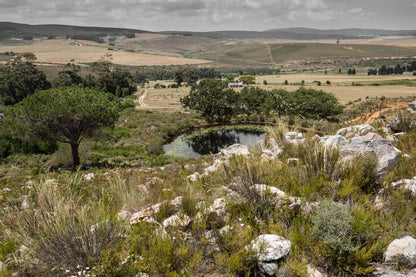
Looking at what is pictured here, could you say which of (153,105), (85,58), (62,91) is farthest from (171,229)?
(85,58)

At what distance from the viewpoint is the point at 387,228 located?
12.8 ft

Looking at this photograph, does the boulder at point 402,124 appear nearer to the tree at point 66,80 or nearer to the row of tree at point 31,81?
the row of tree at point 31,81

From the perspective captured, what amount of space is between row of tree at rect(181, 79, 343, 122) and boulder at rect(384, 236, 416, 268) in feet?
114

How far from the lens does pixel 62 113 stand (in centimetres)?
1399

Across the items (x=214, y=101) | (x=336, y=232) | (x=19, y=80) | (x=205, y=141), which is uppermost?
(x=19, y=80)

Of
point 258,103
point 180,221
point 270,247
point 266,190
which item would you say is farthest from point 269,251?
point 258,103

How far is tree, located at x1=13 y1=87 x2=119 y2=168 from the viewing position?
45.5ft

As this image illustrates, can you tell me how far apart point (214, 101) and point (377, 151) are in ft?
108

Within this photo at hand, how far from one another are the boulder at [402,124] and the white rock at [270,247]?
10576 mm

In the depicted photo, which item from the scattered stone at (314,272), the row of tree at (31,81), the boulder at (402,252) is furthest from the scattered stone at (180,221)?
the row of tree at (31,81)

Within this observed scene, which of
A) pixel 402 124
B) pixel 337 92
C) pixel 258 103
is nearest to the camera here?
pixel 402 124

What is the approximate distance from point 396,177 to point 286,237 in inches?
137

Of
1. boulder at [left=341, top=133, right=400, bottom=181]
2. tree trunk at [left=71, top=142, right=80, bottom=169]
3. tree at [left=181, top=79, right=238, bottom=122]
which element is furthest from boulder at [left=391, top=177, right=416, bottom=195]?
tree at [left=181, top=79, right=238, bottom=122]

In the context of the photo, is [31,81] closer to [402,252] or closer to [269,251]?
[269,251]
